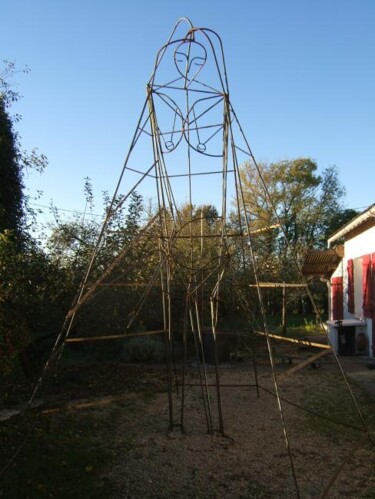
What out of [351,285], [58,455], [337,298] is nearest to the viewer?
→ [58,455]

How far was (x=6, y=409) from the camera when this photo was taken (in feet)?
17.9

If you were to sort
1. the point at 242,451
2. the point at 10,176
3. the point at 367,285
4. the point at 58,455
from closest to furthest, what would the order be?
the point at 58,455 → the point at 242,451 → the point at 367,285 → the point at 10,176

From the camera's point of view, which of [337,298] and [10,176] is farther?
[337,298]

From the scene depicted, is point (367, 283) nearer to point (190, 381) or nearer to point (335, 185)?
point (190, 381)

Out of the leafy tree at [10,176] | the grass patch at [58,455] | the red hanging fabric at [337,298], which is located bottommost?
the grass patch at [58,455]

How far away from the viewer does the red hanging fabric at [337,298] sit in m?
14.1

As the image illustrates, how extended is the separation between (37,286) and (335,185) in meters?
23.4

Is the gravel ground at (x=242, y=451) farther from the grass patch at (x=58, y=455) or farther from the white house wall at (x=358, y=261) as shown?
the white house wall at (x=358, y=261)

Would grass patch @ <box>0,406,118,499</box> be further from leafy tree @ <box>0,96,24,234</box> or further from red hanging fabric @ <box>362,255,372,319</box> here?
red hanging fabric @ <box>362,255,372,319</box>

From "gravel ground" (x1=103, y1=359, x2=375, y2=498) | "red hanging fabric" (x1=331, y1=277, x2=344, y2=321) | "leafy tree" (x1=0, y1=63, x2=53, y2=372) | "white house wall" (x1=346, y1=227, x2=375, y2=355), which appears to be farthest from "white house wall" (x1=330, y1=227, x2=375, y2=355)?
"leafy tree" (x1=0, y1=63, x2=53, y2=372)

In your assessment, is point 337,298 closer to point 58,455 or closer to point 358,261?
point 358,261

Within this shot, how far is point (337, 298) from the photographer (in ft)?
47.2

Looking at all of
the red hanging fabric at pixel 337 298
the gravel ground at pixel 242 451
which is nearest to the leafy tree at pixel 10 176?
the gravel ground at pixel 242 451

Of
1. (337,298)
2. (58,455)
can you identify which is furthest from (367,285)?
(58,455)
